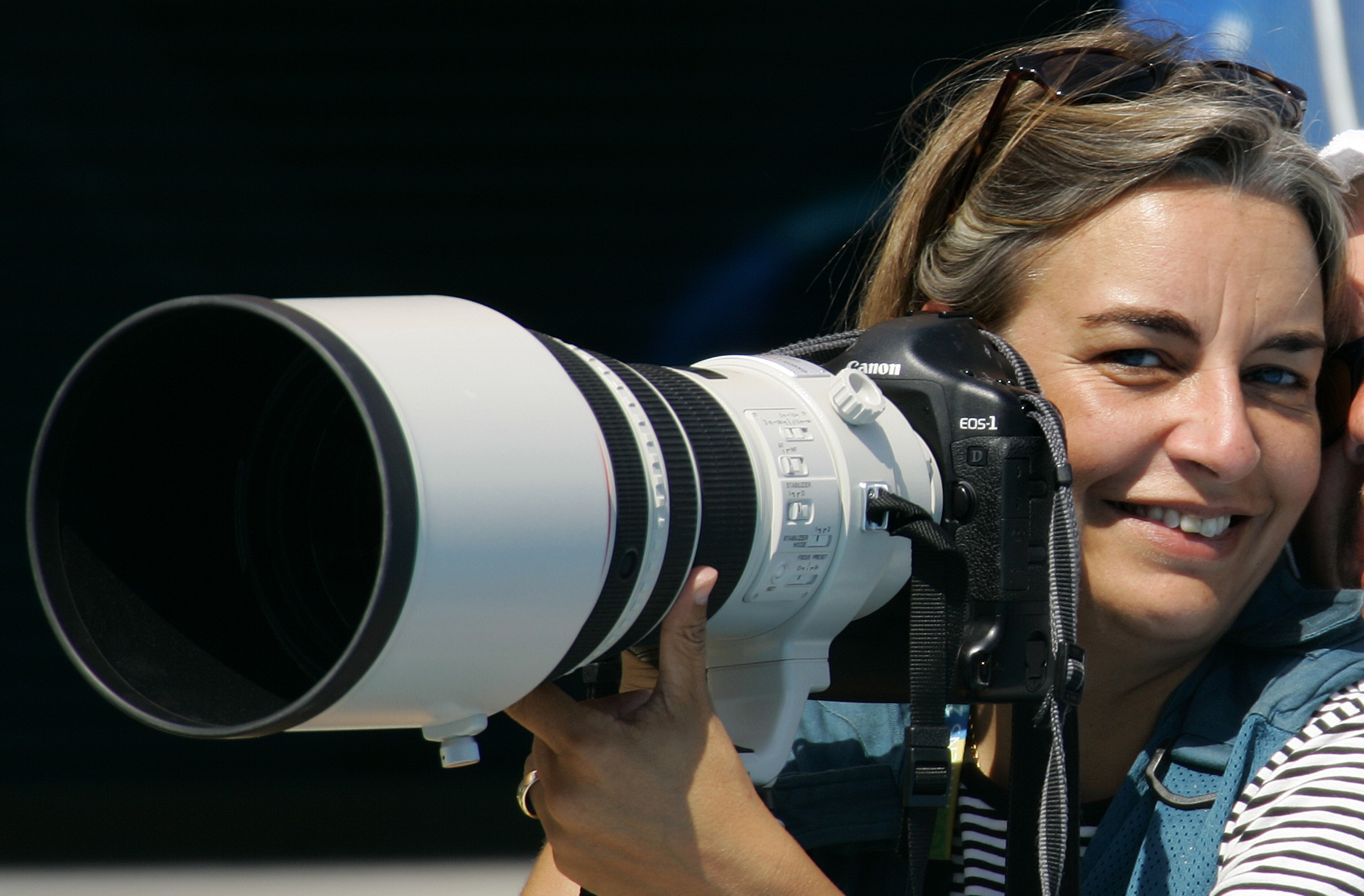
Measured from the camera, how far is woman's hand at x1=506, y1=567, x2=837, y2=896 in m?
0.92

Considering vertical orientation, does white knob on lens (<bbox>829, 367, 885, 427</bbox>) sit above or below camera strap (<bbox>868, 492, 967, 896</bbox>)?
above

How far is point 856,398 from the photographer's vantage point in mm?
1005

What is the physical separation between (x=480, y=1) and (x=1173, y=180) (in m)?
2.01

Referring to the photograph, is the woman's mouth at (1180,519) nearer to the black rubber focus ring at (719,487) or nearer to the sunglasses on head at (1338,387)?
the sunglasses on head at (1338,387)

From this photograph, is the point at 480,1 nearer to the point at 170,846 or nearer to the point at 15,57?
the point at 15,57

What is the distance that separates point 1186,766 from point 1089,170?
55 centimetres

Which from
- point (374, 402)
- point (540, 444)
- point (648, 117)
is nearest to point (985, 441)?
point (540, 444)

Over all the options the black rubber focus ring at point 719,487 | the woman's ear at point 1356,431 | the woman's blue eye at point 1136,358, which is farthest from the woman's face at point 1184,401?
the black rubber focus ring at point 719,487

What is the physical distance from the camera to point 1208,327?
3.83 feet

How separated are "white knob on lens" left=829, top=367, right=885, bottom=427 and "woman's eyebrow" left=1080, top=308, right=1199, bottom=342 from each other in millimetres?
294

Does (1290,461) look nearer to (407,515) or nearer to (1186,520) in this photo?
(1186,520)

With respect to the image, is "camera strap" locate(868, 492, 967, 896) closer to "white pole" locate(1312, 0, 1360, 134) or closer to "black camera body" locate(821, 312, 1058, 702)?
"black camera body" locate(821, 312, 1058, 702)

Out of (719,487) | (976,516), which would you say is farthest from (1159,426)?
(719,487)

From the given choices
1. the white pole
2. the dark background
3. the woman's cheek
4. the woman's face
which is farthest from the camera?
the dark background
